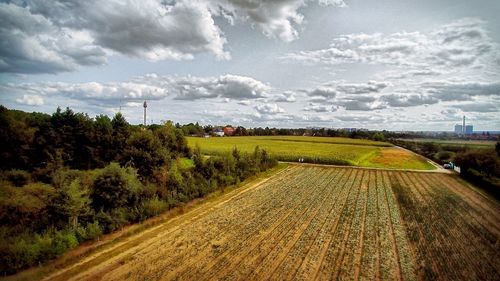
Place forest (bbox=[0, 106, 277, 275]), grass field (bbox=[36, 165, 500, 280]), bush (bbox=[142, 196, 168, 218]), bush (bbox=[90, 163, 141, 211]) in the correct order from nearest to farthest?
grass field (bbox=[36, 165, 500, 280]) < forest (bbox=[0, 106, 277, 275]) < bush (bbox=[90, 163, 141, 211]) < bush (bbox=[142, 196, 168, 218])

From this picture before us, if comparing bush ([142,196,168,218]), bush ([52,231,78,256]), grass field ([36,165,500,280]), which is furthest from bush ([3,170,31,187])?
grass field ([36,165,500,280])

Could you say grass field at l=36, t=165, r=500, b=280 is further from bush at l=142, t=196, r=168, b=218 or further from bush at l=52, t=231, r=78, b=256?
bush at l=142, t=196, r=168, b=218

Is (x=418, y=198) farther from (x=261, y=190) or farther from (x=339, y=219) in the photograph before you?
(x=261, y=190)

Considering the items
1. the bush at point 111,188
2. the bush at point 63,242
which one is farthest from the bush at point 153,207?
the bush at point 63,242

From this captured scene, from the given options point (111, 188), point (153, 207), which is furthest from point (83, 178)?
point (153, 207)

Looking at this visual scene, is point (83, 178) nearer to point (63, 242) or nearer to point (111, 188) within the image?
point (111, 188)

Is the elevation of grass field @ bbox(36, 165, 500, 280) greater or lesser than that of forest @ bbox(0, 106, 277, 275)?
lesser
